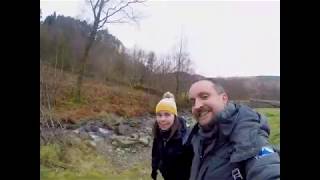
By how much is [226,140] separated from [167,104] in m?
0.25

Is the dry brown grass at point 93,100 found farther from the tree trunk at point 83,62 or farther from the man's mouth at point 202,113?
the man's mouth at point 202,113

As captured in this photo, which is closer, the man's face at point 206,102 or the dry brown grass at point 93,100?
the man's face at point 206,102

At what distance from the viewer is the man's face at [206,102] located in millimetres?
1186

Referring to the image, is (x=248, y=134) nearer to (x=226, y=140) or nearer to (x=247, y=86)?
(x=226, y=140)

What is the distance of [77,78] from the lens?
139 cm

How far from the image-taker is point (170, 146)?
4.18 ft

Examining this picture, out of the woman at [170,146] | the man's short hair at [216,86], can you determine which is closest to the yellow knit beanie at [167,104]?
the woman at [170,146]

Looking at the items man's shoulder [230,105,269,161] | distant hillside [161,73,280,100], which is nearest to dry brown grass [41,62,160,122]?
distant hillside [161,73,280,100]

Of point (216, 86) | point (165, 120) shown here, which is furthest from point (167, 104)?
point (216, 86)

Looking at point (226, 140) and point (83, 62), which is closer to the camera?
point (226, 140)

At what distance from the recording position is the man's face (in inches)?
46.7

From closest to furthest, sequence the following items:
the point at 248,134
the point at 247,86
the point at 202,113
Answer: the point at 248,134
the point at 202,113
the point at 247,86

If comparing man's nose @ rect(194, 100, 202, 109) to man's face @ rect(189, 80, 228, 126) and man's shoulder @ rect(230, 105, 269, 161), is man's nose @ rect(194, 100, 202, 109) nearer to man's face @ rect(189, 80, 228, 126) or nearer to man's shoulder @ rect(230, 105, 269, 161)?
man's face @ rect(189, 80, 228, 126)

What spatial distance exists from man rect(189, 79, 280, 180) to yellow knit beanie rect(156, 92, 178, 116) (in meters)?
0.08
